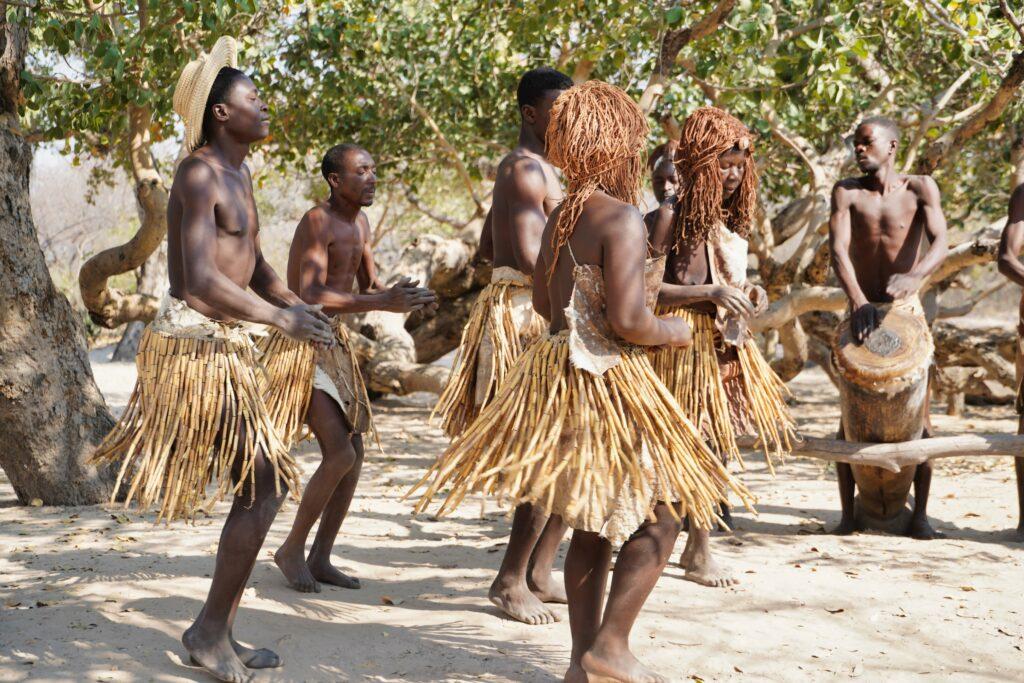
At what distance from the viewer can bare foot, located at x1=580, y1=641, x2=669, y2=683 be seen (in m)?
2.72

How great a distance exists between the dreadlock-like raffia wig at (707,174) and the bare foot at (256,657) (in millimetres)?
2040

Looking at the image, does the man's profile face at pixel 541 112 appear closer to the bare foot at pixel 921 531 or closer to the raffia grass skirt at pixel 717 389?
the raffia grass skirt at pixel 717 389

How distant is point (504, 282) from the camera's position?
3711mm

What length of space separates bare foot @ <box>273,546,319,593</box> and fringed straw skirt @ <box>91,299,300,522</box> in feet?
2.92

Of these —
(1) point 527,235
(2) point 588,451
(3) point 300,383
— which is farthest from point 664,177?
(2) point 588,451

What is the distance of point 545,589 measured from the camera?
12.5ft

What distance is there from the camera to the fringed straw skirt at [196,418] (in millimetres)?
3010

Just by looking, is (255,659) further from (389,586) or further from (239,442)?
(389,586)

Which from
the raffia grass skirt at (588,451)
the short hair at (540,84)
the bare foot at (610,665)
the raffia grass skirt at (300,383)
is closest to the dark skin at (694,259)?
the short hair at (540,84)

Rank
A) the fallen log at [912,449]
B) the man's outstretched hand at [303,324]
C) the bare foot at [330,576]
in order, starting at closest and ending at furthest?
1. the man's outstretched hand at [303,324]
2. the bare foot at [330,576]
3. the fallen log at [912,449]

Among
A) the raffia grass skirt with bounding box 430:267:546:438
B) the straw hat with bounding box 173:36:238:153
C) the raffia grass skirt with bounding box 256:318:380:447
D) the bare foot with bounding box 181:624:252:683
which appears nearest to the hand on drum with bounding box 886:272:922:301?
the raffia grass skirt with bounding box 430:267:546:438

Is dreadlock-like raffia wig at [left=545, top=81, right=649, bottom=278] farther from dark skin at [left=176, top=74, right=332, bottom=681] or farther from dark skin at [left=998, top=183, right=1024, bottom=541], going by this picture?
dark skin at [left=998, top=183, right=1024, bottom=541]

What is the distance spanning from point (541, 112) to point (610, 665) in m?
1.94

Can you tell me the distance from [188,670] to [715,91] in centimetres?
644
